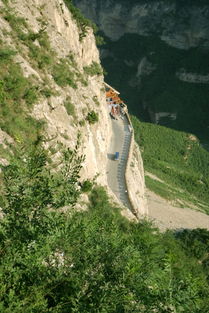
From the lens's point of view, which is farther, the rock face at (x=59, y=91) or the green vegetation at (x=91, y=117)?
the green vegetation at (x=91, y=117)

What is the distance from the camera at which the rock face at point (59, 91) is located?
1457 cm

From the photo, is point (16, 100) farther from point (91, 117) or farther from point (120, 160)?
point (120, 160)

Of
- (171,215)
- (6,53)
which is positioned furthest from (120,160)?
(6,53)

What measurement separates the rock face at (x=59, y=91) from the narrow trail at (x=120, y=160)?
1.64 m

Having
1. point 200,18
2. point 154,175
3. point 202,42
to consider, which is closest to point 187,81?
point 202,42

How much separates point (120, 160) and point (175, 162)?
26.3 meters

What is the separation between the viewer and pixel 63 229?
533 cm

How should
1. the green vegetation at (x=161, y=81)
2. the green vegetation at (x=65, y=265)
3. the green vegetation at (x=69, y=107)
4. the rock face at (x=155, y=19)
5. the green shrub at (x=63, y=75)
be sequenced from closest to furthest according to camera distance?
1. the green vegetation at (x=65, y=265)
2. the green vegetation at (x=69, y=107)
3. the green shrub at (x=63, y=75)
4. the green vegetation at (x=161, y=81)
5. the rock face at (x=155, y=19)

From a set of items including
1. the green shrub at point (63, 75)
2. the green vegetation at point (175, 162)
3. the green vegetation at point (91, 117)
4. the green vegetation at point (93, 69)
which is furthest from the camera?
the green vegetation at point (175, 162)

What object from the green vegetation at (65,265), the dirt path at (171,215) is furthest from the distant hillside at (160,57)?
the green vegetation at (65,265)

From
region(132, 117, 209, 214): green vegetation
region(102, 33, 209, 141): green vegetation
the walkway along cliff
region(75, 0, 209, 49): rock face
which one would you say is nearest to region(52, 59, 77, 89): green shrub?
the walkway along cliff

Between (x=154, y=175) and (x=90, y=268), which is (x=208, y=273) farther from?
(x=154, y=175)

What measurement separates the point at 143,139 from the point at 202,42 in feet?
150

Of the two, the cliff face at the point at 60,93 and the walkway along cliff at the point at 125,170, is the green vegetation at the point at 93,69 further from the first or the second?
the walkway along cliff at the point at 125,170
